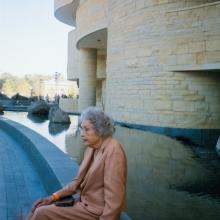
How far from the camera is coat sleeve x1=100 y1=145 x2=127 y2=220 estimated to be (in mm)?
2482

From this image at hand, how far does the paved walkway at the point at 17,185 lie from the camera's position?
4344 mm

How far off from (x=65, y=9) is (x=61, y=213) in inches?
1124

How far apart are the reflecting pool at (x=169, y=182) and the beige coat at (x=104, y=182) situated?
1664 millimetres

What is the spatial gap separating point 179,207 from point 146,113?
978 centimetres

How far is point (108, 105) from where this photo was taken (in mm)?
17422

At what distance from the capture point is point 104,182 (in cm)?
256

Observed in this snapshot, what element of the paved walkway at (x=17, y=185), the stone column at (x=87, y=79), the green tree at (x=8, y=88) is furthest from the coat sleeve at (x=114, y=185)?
the green tree at (x=8, y=88)

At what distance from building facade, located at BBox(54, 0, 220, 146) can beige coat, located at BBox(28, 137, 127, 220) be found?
10.2 metres

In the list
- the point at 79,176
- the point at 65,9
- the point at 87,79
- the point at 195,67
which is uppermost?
the point at 65,9

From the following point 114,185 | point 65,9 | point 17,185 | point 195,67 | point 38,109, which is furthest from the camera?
point 65,9

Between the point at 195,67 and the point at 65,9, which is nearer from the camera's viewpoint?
the point at 195,67

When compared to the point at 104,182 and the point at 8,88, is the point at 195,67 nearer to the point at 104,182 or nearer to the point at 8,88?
the point at 104,182

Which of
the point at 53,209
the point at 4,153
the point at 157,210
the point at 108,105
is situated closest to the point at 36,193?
the point at 157,210

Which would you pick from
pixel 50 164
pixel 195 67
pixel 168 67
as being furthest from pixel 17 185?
pixel 168 67
